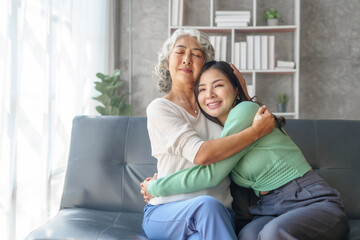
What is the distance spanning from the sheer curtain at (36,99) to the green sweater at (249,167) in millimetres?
1018

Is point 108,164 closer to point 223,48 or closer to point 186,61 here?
point 186,61

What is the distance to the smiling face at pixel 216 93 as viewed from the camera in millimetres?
1522

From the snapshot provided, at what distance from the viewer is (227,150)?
1332 mm

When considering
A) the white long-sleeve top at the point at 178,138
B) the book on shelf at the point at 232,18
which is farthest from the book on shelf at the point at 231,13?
the white long-sleeve top at the point at 178,138

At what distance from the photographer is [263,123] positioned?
4.50 feet

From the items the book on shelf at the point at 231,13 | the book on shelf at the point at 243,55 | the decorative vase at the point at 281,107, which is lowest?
the decorative vase at the point at 281,107

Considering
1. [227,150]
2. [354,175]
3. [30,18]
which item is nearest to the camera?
[227,150]

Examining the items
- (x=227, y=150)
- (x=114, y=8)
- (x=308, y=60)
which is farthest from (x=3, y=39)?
(x=308, y=60)

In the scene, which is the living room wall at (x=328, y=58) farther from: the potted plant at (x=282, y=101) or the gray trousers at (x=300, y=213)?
the gray trousers at (x=300, y=213)

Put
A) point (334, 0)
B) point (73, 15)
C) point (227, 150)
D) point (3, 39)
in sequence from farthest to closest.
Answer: point (334, 0), point (73, 15), point (3, 39), point (227, 150)

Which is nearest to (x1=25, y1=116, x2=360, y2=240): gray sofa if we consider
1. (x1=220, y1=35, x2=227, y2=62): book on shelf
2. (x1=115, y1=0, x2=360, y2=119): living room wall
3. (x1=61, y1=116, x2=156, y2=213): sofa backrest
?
(x1=61, y1=116, x2=156, y2=213): sofa backrest

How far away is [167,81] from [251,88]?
2.06 metres

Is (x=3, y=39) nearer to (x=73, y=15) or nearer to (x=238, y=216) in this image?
(x=73, y=15)

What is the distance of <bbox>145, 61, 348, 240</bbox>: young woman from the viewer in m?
1.21
